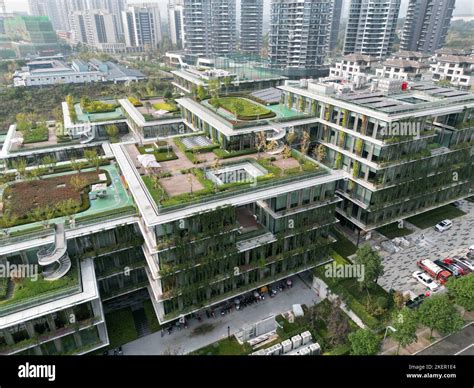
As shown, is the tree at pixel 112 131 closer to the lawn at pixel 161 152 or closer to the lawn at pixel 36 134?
the lawn at pixel 36 134

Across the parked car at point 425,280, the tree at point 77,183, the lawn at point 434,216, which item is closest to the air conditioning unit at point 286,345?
the parked car at point 425,280

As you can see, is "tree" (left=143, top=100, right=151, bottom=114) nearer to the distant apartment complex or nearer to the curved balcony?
Result: the curved balcony

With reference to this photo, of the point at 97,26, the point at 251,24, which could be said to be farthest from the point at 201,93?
the point at 97,26

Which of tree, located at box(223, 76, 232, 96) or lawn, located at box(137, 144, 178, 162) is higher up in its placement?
tree, located at box(223, 76, 232, 96)

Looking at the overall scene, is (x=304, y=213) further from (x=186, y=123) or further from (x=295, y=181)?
(x=186, y=123)

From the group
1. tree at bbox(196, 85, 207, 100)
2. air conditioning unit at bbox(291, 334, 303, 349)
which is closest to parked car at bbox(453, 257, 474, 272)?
air conditioning unit at bbox(291, 334, 303, 349)
